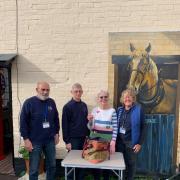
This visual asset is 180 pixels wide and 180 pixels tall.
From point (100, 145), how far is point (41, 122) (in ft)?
2.87

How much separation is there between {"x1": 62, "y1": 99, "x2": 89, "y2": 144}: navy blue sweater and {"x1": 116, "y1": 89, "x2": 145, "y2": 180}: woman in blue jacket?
50 centimetres

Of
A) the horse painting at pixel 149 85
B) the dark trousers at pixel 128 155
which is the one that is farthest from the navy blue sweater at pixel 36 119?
the horse painting at pixel 149 85

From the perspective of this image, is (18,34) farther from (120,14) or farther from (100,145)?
(100,145)

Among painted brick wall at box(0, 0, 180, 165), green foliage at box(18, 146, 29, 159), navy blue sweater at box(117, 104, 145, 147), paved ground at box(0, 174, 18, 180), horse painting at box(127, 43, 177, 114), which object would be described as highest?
painted brick wall at box(0, 0, 180, 165)

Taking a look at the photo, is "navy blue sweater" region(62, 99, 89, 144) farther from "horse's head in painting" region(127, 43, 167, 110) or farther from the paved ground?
the paved ground

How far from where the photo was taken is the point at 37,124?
12.3ft

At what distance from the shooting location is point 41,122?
12.4 feet

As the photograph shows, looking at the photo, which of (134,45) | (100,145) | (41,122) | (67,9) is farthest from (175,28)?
(41,122)

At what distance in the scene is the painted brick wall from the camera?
4289mm

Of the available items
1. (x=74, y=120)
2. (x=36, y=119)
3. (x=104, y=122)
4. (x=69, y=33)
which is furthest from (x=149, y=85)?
(x=36, y=119)

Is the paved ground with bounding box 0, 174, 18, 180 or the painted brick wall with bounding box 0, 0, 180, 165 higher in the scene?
the painted brick wall with bounding box 0, 0, 180, 165

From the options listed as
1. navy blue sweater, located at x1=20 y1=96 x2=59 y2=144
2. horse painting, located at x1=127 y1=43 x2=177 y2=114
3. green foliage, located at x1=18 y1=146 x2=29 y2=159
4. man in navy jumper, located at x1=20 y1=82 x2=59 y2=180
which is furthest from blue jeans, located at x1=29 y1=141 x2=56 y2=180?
horse painting, located at x1=127 y1=43 x2=177 y2=114

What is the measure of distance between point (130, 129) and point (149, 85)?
3.28ft

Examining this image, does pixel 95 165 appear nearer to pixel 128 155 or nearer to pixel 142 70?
pixel 128 155
